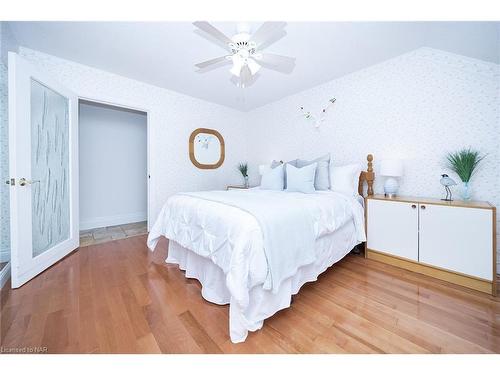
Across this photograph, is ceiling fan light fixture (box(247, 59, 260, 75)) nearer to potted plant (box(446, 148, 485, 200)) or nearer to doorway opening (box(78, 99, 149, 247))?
potted plant (box(446, 148, 485, 200))

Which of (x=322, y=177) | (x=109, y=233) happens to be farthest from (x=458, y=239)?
(x=109, y=233)

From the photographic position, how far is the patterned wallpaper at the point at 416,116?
6.27 feet

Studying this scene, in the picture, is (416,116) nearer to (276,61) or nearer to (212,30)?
(276,61)

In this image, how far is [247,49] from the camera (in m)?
1.64

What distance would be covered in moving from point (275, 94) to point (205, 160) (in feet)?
5.84

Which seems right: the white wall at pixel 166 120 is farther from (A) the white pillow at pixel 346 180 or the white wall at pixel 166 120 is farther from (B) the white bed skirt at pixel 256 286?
(A) the white pillow at pixel 346 180

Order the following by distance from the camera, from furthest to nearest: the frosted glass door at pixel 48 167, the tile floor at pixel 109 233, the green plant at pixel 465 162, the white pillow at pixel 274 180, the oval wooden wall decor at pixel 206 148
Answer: the oval wooden wall decor at pixel 206 148
the tile floor at pixel 109 233
the white pillow at pixel 274 180
the frosted glass door at pixel 48 167
the green plant at pixel 465 162

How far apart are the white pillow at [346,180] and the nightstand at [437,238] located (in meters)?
0.23

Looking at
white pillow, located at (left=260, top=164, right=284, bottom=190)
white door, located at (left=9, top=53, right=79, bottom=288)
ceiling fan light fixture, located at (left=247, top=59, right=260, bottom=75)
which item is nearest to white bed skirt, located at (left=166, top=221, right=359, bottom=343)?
white pillow, located at (left=260, top=164, right=284, bottom=190)

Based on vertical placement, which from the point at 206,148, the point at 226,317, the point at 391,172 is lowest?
the point at 226,317

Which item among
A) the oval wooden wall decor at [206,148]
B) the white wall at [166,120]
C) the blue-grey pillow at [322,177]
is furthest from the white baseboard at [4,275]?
the blue-grey pillow at [322,177]

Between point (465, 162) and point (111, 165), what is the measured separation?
16.8 ft

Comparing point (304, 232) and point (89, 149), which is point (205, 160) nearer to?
point (89, 149)

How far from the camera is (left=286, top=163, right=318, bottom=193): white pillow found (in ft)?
7.49
